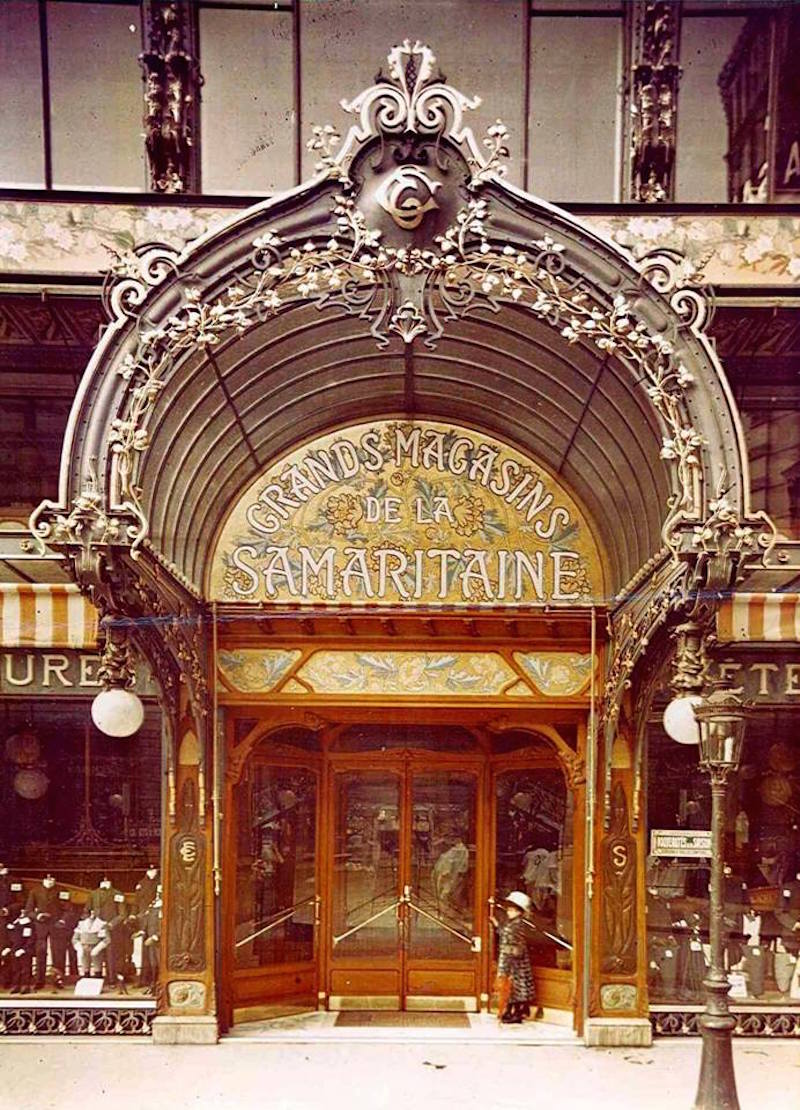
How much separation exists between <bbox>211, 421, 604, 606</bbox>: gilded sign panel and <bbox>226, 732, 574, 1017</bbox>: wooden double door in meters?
1.98

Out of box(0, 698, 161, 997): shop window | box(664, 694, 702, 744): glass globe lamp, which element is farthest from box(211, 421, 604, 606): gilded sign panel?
box(0, 698, 161, 997): shop window

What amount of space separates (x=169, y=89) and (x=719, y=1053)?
1037 centimetres

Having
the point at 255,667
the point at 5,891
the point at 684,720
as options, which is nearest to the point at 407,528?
the point at 255,667

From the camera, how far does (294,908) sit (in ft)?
38.1

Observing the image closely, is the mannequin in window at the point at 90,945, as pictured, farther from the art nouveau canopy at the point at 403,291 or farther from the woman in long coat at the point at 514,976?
the art nouveau canopy at the point at 403,291

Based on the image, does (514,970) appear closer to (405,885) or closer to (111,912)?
(405,885)

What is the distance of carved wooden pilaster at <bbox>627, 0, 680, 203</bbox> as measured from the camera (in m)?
11.1

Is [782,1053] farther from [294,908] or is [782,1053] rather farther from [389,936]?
[294,908]

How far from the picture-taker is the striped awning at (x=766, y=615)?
33.2ft

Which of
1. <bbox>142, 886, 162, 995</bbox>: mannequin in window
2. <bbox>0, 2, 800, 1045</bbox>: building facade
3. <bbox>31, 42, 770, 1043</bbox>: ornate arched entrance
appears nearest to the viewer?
<bbox>31, 42, 770, 1043</bbox>: ornate arched entrance

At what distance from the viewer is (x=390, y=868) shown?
1177cm

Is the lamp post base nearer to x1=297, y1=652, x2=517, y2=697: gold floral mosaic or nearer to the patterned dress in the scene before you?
the patterned dress

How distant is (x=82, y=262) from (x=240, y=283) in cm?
359

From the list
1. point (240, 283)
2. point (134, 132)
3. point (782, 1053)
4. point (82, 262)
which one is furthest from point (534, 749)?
point (134, 132)
